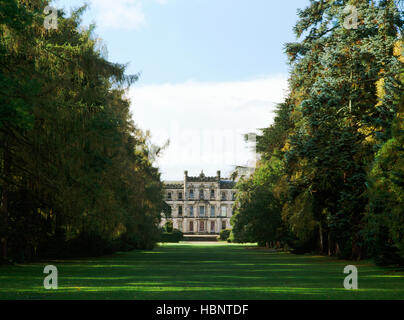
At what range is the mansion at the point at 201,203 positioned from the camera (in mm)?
118938

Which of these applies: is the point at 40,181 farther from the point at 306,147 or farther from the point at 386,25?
the point at 386,25

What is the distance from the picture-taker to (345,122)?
28750 millimetres

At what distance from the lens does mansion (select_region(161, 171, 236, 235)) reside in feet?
390

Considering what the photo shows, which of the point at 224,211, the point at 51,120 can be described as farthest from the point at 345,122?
the point at 224,211

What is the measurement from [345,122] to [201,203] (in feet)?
299

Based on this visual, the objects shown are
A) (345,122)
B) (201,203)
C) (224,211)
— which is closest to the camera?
(345,122)

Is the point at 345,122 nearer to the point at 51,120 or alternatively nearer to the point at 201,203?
the point at 51,120

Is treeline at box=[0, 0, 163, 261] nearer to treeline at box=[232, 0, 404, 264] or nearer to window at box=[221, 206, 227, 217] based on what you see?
treeline at box=[232, 0, 404, 264]

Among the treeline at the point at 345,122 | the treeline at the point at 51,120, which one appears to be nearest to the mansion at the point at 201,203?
the treeline at the point at 345,122

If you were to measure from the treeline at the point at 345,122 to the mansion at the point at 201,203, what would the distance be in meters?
85.2

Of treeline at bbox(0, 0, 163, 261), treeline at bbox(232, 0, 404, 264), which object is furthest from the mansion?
treeline at bbox(0, 0, 163, 261)

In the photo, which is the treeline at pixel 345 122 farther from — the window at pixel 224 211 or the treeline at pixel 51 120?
the window at pixel 224 211

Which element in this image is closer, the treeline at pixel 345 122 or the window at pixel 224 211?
the treeline at pixel 345 122

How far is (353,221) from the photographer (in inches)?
1145
